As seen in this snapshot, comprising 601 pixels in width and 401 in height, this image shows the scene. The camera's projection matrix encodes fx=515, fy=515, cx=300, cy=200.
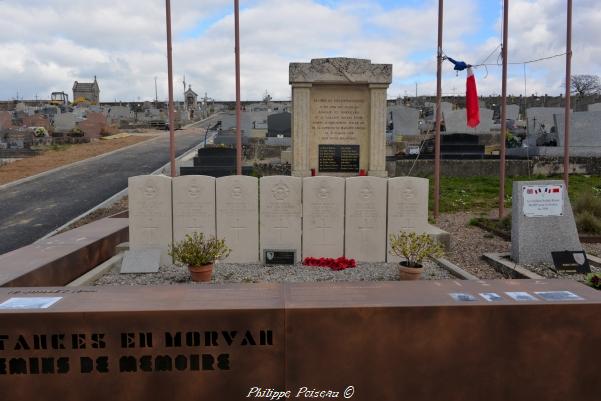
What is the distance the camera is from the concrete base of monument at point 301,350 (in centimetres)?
348

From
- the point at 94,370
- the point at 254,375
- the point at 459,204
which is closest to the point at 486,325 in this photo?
the point at 254,375

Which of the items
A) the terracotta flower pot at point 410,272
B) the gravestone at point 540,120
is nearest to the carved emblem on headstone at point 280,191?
the terracotta flower pot at point 410,272

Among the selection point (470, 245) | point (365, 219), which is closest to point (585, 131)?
point (470, 245)

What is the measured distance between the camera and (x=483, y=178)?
1644 cm

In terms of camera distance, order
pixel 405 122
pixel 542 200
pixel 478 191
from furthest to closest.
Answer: pixel 405 122 → pixel 478 191 → pixel 542 200

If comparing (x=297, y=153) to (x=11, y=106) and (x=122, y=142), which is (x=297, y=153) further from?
(x=11, y=106)

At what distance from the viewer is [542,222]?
733 cm

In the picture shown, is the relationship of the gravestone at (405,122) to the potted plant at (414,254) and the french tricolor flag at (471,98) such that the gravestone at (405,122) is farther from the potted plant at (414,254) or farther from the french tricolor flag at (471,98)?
the potted plant at (414,254)

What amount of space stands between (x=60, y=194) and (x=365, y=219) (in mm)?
10163

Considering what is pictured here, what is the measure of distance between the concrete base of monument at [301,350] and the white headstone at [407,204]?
4.01 metres

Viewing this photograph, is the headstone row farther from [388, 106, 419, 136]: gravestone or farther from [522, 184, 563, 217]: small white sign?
[388, 106, 419, 136]: gravestone

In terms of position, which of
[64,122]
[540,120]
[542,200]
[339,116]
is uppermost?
[64,122]

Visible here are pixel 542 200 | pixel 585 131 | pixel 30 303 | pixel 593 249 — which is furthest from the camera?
pixel 585 131

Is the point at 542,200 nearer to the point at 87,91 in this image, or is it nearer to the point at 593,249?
the point at 593,249
